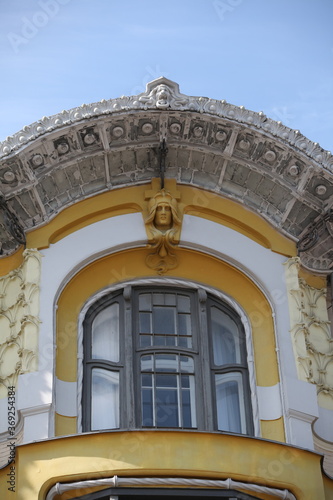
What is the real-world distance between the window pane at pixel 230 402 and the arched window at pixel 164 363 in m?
0.01

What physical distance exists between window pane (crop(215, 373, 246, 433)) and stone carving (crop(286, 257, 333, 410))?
87cm

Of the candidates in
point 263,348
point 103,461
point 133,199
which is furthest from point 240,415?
point 133,199

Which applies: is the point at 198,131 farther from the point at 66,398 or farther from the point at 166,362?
the point at 66,398

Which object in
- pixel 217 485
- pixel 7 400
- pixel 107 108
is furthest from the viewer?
pixel 107 108

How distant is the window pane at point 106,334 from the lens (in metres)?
16.8

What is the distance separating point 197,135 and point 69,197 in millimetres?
2037

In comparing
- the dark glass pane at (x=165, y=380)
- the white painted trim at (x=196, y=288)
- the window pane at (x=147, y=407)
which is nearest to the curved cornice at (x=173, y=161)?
the white painted trim at (x=196, y=288)

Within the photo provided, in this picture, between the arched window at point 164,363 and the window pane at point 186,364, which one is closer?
the arched window at point 164,363

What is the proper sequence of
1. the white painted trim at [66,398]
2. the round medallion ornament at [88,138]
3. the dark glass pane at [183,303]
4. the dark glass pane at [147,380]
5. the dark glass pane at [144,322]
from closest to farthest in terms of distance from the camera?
the white painted trim at [66,398] < the dark glass pane at [147,380] < the dark glass pane at [144,322] < the dark glass pane at [183,303] < the round medallion ornament at [88,138]

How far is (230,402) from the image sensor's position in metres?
16.6

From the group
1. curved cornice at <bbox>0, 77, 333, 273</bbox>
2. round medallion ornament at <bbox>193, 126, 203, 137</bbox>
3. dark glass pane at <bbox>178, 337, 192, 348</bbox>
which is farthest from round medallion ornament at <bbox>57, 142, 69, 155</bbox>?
dark glass pane at <bbox>178, 337, 192, 348</bbox>

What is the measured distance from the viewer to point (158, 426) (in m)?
16.1

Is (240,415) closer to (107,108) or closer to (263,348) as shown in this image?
(263,348)

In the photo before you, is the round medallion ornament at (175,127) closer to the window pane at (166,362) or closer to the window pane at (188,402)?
the window pane at (166,362)
